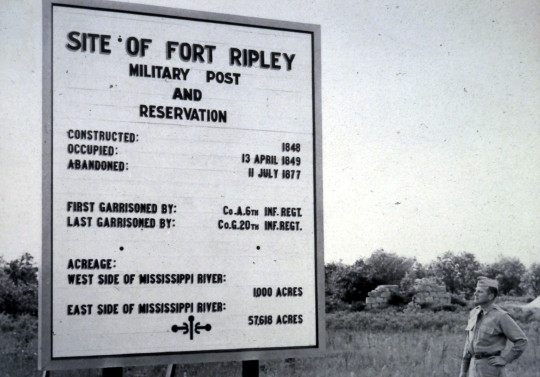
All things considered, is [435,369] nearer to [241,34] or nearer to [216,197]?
[216,197]

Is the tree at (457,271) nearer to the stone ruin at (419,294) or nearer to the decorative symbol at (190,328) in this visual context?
the stone ruin at (419,294)

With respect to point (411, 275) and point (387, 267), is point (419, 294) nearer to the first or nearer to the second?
point (411, 275)

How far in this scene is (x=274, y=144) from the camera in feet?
17.5

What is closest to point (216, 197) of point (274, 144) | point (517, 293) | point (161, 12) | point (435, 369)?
point (274, 144)

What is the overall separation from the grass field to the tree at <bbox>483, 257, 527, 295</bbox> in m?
0.43

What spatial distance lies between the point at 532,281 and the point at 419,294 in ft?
4.42

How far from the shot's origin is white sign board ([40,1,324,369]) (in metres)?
4.76

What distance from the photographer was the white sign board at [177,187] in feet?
15.6

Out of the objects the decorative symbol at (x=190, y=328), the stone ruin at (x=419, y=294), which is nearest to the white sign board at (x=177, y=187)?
the decorative symbol at (x=190, y=328)

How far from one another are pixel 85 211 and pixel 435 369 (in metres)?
4.54

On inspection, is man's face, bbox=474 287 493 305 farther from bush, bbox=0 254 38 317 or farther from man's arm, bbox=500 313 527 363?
bush, bbox=0 254 38 317

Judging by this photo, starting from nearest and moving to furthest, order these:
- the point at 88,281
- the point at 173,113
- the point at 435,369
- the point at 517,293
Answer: the point at 88,281 < the point at 173,113 < the point at 435,369 < the point at 517,293

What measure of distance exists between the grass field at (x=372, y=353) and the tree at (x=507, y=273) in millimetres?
434

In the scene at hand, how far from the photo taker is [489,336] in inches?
236
